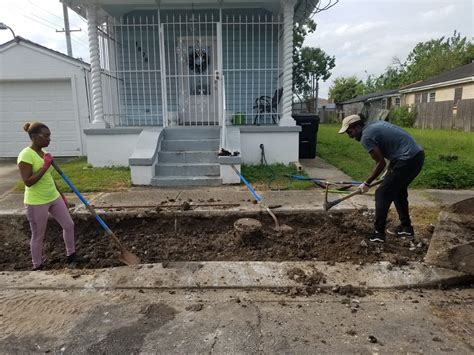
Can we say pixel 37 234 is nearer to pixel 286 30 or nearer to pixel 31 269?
pixel 31 269

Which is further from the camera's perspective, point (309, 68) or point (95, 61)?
point (309, 68)

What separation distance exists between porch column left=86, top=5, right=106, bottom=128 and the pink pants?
202 inches

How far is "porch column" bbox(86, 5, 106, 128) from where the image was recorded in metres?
8.63

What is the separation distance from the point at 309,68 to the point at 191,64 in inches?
1168

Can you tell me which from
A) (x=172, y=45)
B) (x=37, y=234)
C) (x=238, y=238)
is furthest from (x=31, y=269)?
(x=172, y=45)

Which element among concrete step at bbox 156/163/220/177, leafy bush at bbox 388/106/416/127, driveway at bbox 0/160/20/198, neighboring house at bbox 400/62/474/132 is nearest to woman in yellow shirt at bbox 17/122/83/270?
driveway at bbox 0/160/20/198

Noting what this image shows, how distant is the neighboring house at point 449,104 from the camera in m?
20.5

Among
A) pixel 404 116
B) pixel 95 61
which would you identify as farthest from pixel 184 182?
pixel 404 116

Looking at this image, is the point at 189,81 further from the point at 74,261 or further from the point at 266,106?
the point at 74,261

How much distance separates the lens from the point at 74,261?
426cm

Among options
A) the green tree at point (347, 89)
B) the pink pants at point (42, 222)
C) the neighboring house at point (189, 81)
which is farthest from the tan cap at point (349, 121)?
the green tree at point (347, 89)

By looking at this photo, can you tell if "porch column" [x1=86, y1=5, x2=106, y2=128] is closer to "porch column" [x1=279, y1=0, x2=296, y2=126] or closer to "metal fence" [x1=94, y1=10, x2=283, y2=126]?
"metal fence" [x1=94, y1=10, x2=283, y2=126]

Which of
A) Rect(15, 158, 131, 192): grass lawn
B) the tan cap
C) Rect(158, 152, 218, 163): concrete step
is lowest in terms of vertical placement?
Rect(15, 158, 131, 192): grass lawn

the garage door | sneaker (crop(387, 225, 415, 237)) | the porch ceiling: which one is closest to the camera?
sneaker (crop(387, 225, 415, 237))
